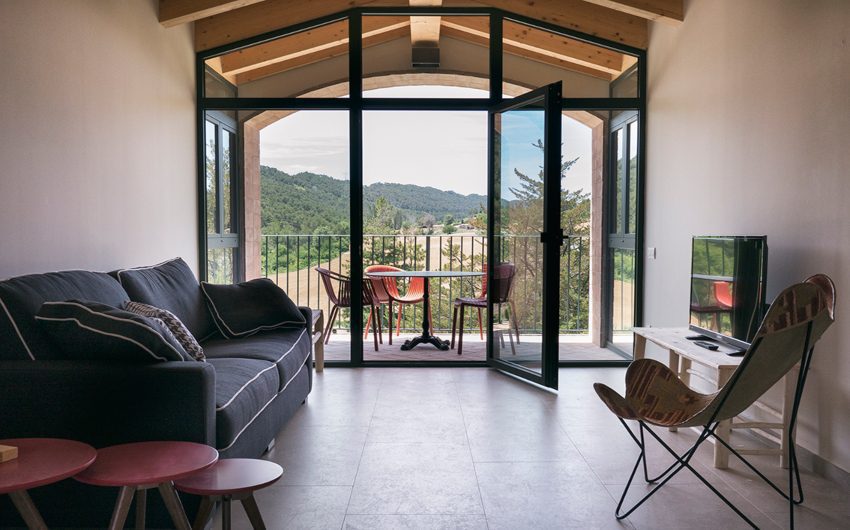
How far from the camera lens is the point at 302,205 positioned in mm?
6953

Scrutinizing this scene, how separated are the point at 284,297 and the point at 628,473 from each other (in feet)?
7.50

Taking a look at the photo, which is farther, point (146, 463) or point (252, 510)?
point (252, 510)

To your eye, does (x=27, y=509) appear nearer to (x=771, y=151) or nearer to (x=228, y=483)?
(x=228, y=483)

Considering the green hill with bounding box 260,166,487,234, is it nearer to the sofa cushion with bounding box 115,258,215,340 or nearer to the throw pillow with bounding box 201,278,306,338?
the throw pillow with bounding box 201,278,306,338

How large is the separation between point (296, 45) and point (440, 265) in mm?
3467

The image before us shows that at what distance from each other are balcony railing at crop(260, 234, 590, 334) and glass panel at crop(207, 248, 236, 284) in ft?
2.83

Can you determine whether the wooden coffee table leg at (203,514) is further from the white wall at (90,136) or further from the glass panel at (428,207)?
the glass panel at (428,207)

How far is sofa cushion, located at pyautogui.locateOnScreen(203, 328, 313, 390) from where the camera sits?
357 cm

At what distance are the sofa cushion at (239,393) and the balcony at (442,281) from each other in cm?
242

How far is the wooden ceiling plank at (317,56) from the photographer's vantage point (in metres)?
5.75

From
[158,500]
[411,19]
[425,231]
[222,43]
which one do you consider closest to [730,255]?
[158,500]

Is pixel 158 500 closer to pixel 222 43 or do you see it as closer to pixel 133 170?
pixel 133 170

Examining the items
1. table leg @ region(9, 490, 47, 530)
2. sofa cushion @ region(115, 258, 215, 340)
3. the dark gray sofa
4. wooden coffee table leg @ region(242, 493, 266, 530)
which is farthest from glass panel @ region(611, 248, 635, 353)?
table leg @ region(9, 490, 47, 530)

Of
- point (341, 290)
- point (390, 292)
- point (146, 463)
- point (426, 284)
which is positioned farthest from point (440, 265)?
point (146, 463)
